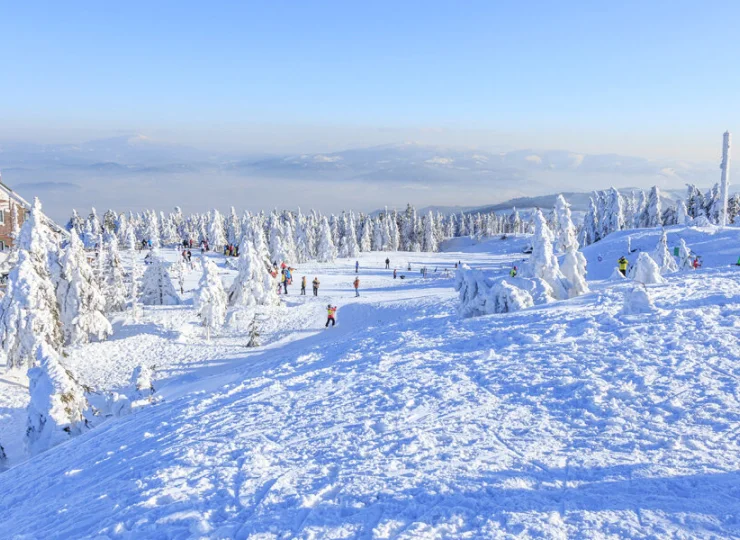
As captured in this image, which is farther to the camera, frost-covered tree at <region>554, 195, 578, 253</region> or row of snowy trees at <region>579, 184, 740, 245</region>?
row of snowy trees at <region>579, 184, 740, 245</region>

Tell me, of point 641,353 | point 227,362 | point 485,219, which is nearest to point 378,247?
point 485,219

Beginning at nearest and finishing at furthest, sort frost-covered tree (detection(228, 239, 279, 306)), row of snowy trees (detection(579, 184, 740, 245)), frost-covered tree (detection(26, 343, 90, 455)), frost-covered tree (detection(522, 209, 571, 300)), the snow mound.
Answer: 1. frost-covered tree (detection(26, 343, 90, 455))
2. the snow mound
3. frost-covered tree (detection(522, 209, 571, 300))
4. frost-covered tree (detection(228, 239, 279, 306))
5. row of snowy trees (detection(579, 184, 740, 245))

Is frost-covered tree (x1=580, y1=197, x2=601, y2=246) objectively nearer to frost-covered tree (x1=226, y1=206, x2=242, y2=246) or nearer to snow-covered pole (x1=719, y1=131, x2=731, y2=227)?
snow-covered pole (x1=719, y1=131, x2=731, y2=227)

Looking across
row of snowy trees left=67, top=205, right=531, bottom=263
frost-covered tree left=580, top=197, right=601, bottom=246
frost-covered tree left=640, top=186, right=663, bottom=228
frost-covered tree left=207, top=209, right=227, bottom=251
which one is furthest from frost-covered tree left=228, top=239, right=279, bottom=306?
frost-covered tree left=580, top=197, right=601, bottom=246

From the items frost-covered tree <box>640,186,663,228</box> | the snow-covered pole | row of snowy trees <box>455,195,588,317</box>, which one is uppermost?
the snow-covered pole

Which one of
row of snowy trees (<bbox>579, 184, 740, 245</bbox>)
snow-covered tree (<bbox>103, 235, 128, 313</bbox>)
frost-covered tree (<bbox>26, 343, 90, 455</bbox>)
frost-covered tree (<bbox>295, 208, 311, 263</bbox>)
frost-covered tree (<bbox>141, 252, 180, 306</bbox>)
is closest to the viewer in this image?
frost-covered tree (<bbox>26, 343, 90, 455</bbox>)

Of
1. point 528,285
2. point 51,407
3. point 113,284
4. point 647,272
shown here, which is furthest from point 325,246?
point 51,407

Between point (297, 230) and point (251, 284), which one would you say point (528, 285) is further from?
point (297, 230)
